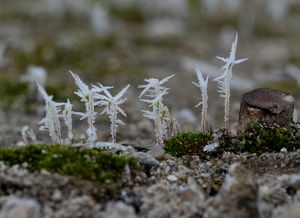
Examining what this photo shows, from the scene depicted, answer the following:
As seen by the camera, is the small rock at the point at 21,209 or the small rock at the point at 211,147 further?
the small rock at the point at 211,147

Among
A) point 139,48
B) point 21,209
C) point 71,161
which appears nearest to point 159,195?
point 71,161

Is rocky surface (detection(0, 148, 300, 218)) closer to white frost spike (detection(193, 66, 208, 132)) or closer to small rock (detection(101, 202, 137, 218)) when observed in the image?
small rock (detection(101, 202, 137, 218))

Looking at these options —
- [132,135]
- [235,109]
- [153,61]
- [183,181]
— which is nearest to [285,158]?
[183,181]

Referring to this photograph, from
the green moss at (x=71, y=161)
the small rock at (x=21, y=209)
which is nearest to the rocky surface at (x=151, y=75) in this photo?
the small rock at (x=21, y=209)

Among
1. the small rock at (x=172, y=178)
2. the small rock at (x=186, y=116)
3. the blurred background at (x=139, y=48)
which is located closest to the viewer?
the small rock at (x=172, y=178)

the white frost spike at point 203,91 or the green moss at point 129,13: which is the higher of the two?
the green moss at point 129,13

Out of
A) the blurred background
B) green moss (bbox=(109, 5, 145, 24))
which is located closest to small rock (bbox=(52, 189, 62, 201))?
the blurred background

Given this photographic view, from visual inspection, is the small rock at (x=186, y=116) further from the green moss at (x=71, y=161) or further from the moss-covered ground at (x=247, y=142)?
the green moss at (x=71, y=161)
